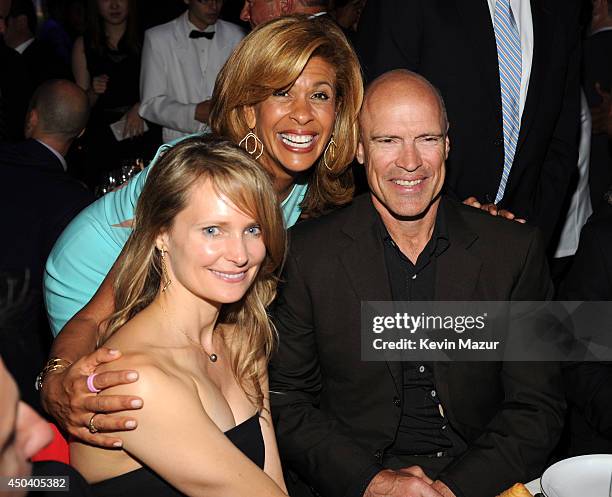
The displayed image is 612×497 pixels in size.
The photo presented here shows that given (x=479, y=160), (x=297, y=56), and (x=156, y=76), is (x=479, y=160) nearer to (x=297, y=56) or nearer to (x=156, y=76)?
(x=297, y=56)

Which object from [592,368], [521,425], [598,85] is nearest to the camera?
[521,425]

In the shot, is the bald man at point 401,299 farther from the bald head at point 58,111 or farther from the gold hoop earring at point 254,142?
the bald head at point 58,111

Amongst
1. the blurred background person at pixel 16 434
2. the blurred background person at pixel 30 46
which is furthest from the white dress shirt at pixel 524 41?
the blurred background person at pixel 30 46

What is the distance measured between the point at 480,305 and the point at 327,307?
46 centimetres

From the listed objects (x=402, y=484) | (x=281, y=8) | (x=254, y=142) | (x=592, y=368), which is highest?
(x=281, y=8)

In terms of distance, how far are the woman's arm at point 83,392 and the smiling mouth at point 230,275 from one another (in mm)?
361

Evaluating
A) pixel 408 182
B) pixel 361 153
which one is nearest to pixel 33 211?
pixel 361 153

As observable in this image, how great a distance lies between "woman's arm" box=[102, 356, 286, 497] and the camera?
2.08 meters

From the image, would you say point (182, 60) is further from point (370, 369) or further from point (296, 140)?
point (370, 369)

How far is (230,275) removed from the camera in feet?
7.81

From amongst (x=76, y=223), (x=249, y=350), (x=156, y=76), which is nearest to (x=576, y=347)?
(x=249, y=350)

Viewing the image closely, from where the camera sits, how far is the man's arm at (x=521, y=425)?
8.43 ft

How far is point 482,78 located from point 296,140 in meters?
0.87

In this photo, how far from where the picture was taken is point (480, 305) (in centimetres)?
277
